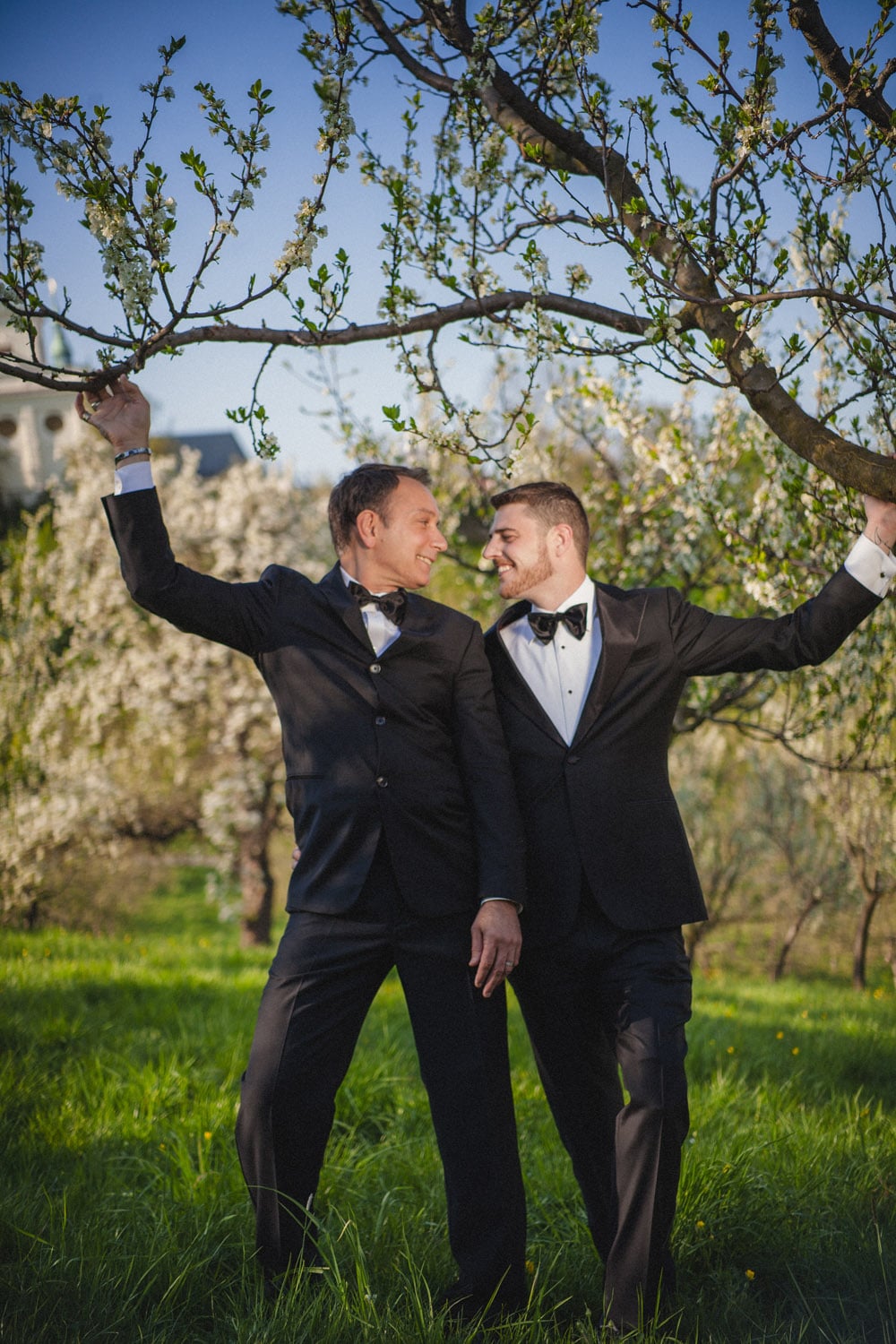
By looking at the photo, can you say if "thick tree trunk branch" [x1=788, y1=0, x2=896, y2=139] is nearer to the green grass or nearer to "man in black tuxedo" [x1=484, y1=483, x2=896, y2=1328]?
"man in black tuxedo" [x1=484, y1=483, x2=896, y2=1328]

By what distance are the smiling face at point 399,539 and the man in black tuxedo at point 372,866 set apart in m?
0.03

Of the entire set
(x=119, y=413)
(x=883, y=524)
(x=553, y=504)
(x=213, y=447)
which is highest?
(x=213, y=447)

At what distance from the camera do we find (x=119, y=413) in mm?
2723

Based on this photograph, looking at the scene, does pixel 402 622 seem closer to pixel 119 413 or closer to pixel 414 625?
pixel 414 625

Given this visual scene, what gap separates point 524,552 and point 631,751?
27.7 inches

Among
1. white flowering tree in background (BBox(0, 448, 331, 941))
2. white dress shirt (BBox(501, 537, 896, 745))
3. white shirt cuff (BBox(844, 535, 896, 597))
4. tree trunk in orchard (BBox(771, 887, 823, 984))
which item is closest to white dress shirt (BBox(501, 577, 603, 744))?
white dress shirt (BBox(501, 537, 896, 745))

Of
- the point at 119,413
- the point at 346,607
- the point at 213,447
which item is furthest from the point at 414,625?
the point at 213,447

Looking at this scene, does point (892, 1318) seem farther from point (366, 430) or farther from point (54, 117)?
point (366, 430)

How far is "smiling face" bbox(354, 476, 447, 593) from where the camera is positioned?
3168mm

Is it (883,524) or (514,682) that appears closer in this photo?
(883,524)

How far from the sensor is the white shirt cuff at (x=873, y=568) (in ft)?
9.39

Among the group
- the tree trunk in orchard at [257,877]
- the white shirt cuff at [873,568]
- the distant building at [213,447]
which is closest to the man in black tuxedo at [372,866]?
the white shirt cuff at [873,568]

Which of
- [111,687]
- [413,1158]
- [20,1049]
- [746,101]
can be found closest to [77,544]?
[111,687]

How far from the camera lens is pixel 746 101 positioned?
267 centimetres
